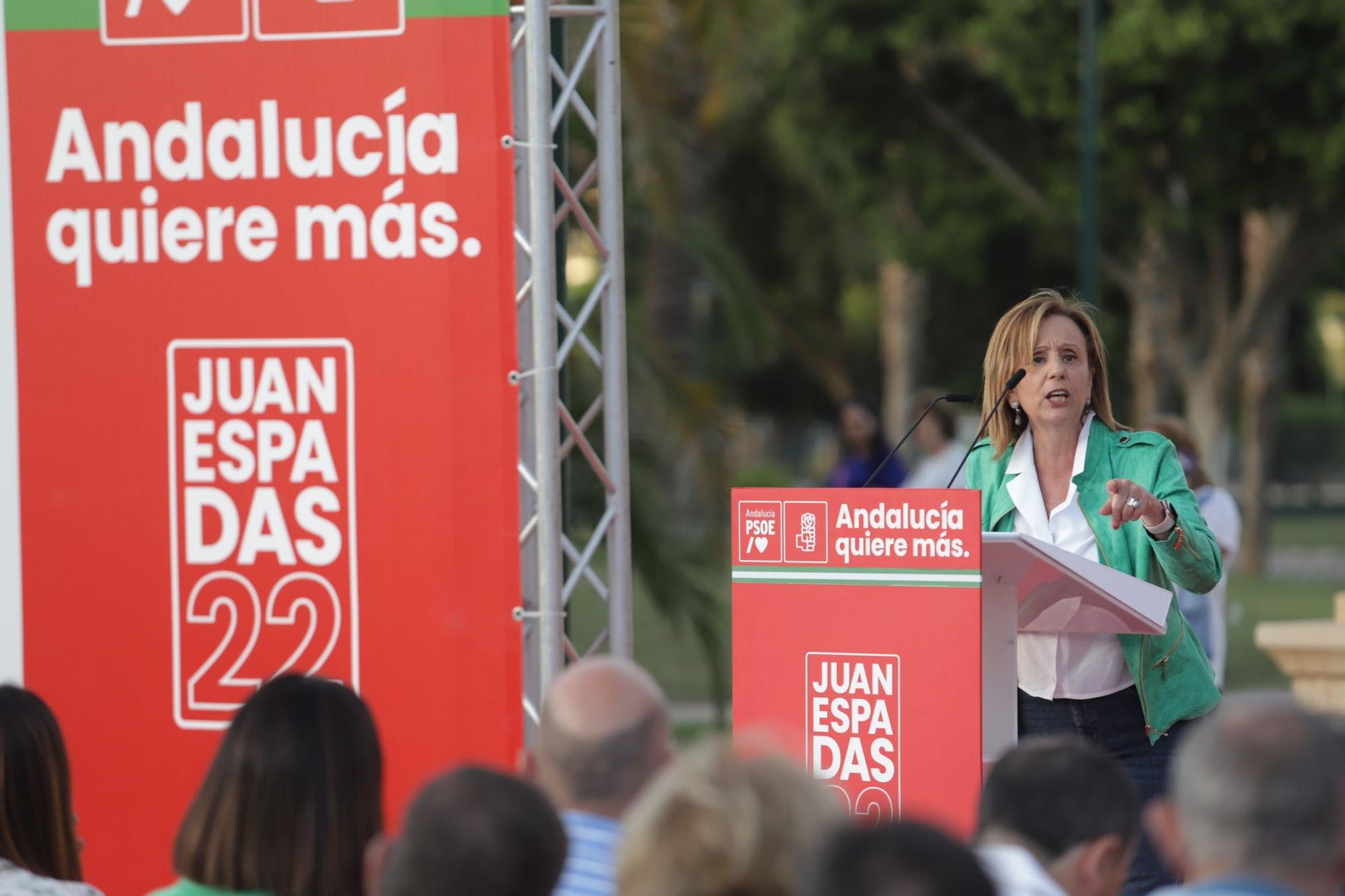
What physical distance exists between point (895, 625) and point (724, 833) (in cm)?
186

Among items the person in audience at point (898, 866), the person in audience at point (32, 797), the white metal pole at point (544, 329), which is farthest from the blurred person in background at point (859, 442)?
the person in audience at point (898, 866)

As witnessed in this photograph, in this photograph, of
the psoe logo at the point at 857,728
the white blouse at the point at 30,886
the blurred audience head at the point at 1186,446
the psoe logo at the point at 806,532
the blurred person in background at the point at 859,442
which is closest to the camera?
the white blouse at the point at 30,886

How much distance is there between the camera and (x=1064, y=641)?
4.27 m

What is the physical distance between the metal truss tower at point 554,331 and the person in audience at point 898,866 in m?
2.81

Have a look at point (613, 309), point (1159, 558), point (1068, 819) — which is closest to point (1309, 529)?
point (613, 309)

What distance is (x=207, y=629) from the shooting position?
199 inches

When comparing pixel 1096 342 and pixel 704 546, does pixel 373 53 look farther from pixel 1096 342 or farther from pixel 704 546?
pixel 704 546

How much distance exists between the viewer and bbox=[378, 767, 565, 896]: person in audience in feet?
7.69

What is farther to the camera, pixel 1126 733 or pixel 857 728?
pixel 1126 733

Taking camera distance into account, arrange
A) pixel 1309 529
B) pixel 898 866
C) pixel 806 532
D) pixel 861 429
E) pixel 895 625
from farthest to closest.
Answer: pixel 1309 529, pixel 861 429, pixel 806 532, pixel 895 625, pixel 898 866

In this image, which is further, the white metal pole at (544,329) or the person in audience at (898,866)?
the white metal pole at (544,329)

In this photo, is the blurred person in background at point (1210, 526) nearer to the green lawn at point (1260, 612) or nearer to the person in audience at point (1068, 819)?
the person in audience at point (1068, 819)

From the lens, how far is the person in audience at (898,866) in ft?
6.61

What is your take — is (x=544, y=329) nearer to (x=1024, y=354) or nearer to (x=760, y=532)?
(x=760, y=532)
